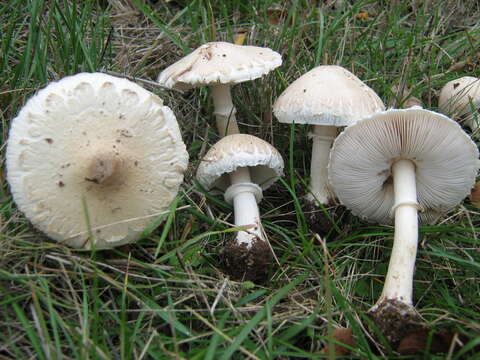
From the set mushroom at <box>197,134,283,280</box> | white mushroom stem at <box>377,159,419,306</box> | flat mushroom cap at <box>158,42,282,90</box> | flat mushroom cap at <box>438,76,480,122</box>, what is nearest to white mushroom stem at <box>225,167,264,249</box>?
mushroom at <box>197,134,283,280</box>

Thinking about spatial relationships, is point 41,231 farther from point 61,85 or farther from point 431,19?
point 431,19

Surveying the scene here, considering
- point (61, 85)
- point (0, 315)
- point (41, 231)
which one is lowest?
point (0, 315)

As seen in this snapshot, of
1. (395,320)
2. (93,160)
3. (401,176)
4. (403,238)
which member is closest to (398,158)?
(401,176)

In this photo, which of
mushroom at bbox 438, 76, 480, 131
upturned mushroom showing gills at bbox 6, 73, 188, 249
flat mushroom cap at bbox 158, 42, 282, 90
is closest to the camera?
upturned mushroom showing gills at bbox 6, 73, 188, 249

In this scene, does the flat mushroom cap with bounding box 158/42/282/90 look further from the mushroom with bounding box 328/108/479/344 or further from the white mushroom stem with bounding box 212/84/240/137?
the mushroom with bounding box 328/108/479/344

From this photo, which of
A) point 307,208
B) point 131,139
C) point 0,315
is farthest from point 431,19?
Answer: point 0,315

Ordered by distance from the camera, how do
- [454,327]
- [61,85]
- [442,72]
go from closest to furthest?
[454,327]
[61,85]
[442,72]

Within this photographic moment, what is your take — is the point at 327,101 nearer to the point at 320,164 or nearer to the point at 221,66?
the point at 320,164
